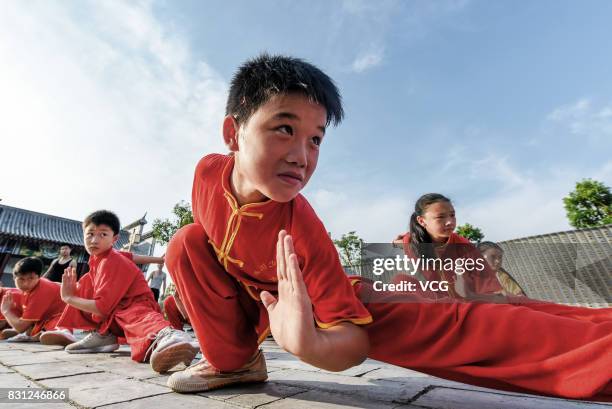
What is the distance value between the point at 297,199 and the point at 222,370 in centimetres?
98

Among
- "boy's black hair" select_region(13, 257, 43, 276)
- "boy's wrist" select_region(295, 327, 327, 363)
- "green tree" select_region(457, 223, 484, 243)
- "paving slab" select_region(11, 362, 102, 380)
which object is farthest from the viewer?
"green tree" select_region(457, 223, 484, 243)

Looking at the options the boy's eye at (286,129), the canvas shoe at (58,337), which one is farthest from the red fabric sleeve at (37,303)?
the boy's eye at (286,129)

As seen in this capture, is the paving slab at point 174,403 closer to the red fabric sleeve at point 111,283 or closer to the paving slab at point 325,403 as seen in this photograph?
the paving slab at point 325,403

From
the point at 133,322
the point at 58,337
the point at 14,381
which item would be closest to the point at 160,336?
the point at 133,322

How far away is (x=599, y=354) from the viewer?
1003 millimetres

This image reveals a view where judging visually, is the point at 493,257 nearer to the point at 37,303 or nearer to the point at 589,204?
the point at 37,303

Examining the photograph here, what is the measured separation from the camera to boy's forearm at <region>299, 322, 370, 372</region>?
1.21 metres

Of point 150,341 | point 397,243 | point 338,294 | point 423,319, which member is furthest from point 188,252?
point 397,243

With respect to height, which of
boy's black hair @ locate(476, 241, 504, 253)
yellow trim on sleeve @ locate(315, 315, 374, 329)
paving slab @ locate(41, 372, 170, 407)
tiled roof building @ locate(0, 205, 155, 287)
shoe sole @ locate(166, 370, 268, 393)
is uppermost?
tiled roof building @ locate(0, 205, 155, 287)

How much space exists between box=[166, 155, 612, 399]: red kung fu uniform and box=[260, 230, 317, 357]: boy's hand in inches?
7.2

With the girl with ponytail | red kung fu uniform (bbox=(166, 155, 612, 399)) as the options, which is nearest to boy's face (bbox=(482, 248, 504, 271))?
the girl with ponytail

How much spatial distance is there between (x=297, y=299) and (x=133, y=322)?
2.19 meters

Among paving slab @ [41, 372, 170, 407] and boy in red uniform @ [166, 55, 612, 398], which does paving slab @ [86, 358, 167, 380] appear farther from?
boy in red uniform @ [166, 55, 612, 398]

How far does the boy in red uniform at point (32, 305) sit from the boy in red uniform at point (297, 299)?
390cm
